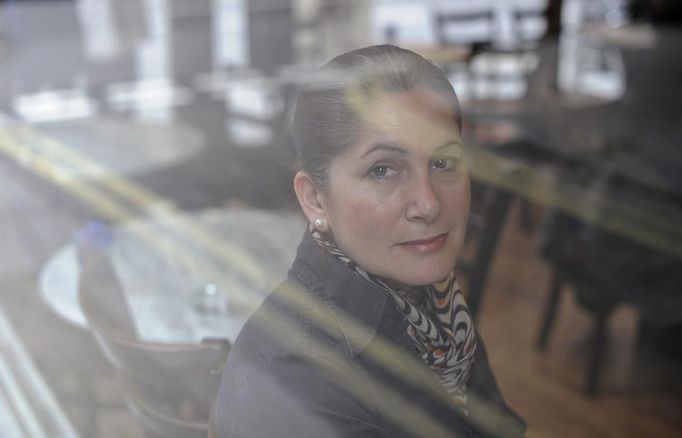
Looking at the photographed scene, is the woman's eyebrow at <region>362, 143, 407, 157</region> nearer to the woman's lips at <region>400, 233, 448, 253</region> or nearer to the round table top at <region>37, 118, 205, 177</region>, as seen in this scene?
the woman's lips at <region>400, 233, 448, 253</region>

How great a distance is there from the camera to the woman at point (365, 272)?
64 cm

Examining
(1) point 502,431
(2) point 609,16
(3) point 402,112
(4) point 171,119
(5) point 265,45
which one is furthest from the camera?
(2) point 609,16

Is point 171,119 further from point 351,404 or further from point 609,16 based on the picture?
point 351,404

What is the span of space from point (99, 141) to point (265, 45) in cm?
147

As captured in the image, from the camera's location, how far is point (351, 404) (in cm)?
66

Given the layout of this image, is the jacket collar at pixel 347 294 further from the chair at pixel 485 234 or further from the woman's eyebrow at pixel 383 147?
the chair at pixel 485 234

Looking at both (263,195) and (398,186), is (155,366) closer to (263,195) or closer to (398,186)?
(398,186)

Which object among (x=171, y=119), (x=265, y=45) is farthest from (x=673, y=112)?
(x=171, y=119)

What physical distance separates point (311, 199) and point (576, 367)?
156cm

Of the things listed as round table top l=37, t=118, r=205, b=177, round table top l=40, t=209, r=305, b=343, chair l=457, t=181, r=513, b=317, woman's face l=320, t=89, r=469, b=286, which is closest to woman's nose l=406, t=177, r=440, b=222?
woman's face l=320, t=89, r=469, b=286

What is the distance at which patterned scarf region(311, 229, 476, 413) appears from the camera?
67cm

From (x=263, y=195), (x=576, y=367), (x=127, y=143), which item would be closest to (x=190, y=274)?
(x=263, y=195)

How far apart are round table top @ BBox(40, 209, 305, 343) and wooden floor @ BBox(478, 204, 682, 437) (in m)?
0.52

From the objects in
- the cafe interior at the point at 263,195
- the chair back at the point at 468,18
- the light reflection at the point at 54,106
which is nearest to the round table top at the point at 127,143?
the cafe interior at the point at 263,195
